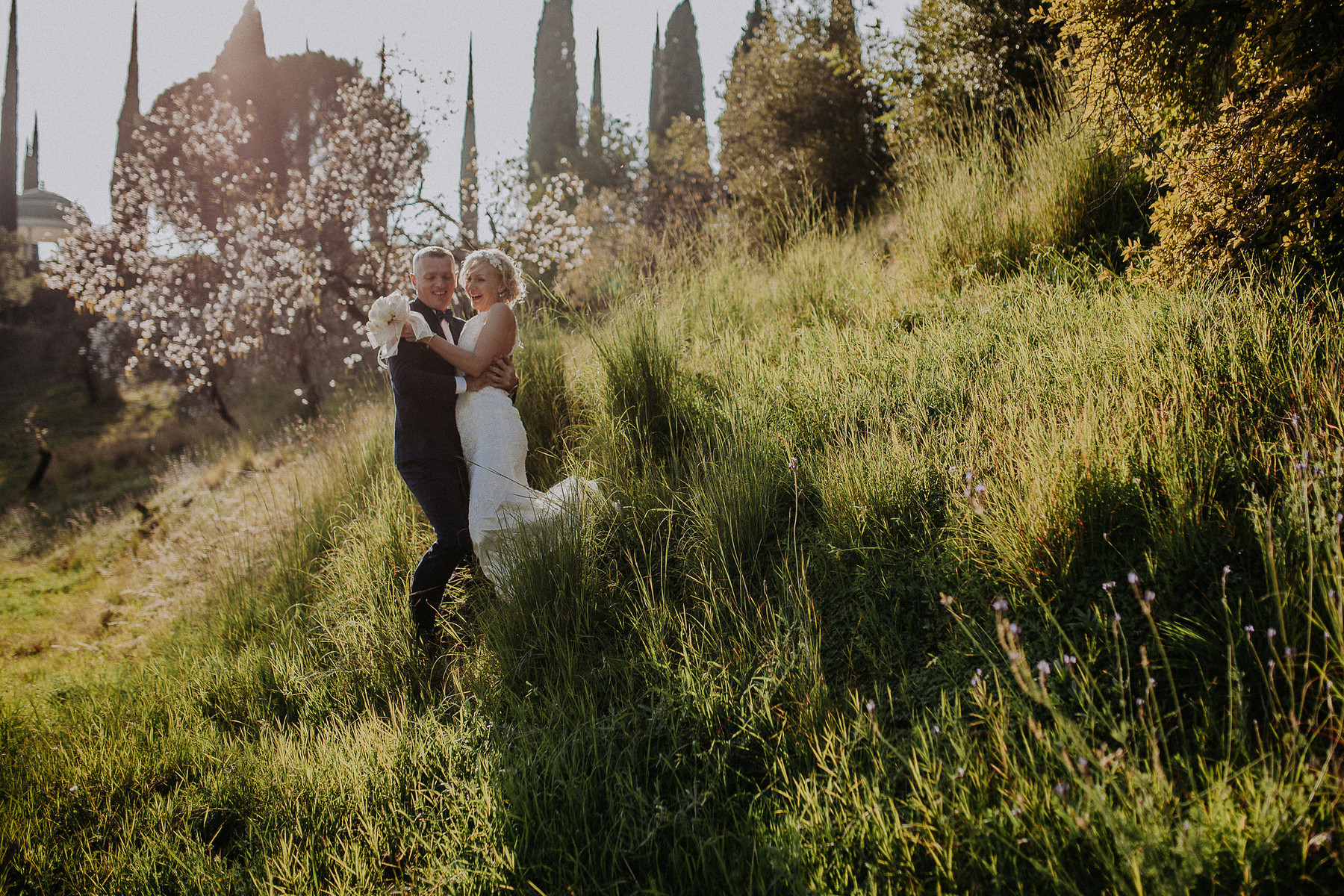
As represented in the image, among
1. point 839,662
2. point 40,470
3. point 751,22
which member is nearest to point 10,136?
point 40,470

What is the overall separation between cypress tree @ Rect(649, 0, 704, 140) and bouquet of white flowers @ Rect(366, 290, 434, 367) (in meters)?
31.1

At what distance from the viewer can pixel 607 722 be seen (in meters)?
2.68

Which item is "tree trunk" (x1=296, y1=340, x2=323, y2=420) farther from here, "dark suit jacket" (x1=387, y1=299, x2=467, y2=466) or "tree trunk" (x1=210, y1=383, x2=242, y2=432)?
"dark suit jacket" (x1=387, y1=299, x2=467, y2=466)

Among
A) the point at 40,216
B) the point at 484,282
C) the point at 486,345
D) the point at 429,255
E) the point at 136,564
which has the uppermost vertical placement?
the point at 40,216

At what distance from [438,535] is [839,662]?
2292 mm

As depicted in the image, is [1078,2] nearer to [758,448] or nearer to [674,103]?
[758,448]

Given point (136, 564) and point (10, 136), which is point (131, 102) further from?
point (136, 564)

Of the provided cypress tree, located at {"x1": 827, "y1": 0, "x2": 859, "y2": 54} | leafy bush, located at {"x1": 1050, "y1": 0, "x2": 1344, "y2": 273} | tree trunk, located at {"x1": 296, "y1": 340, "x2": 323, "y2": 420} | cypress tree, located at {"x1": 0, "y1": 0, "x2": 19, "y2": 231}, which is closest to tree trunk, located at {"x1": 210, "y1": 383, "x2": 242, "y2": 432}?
tree trunk, located at {"x1": 296, "y1": 340, "x2": 323, "y2": 420}

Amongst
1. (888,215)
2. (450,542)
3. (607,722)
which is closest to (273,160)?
(888,215)

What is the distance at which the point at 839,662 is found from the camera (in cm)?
258

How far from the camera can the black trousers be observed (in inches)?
146

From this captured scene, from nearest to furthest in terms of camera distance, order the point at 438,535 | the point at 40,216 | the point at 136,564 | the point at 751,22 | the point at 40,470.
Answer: the point at 438,535
the point at 136,564
the point at 40,470
the point at 751,22
the point at 40,216

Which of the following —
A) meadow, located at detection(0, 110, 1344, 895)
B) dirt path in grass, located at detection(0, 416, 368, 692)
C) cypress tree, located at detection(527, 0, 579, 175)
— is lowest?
dirt path in grass, located at detection(0, 416, 368, 692)

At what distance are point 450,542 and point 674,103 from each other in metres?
32.6
